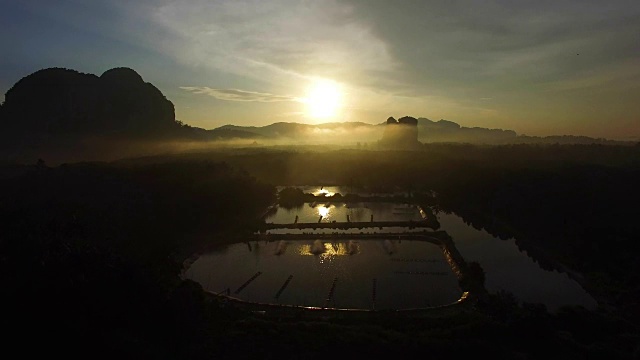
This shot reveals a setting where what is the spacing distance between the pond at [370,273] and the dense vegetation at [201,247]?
159cm

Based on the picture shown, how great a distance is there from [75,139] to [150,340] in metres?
61.4

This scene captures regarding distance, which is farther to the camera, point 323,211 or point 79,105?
point 79,105

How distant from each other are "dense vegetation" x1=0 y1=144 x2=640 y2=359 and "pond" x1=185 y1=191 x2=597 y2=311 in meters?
1.59

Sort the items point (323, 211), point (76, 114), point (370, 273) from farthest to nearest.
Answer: point (76, 114) < point (323, 211) < point (370, 273)

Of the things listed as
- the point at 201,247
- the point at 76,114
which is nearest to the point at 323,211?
the point at 201,247

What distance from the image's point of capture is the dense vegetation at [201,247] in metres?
11.5

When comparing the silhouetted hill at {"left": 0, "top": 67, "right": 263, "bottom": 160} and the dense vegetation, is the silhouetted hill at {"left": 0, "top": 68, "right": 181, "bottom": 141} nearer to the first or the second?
the silhouetted hill at {"left": 0, "top": 67, "right": 263, "bottom": 160}

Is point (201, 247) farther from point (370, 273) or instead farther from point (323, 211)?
point (323, 211)

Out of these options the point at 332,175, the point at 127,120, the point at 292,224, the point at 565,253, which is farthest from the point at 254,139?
the point at 565,253

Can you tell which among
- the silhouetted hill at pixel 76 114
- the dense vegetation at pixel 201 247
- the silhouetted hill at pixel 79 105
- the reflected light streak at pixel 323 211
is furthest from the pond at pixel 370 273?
the silhouetted hill at pixel 79 105

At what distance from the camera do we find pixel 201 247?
26.2 m

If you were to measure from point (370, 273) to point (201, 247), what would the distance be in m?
11.2

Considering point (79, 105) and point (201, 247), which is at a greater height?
point (79, 105)

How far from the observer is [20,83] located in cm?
6512
